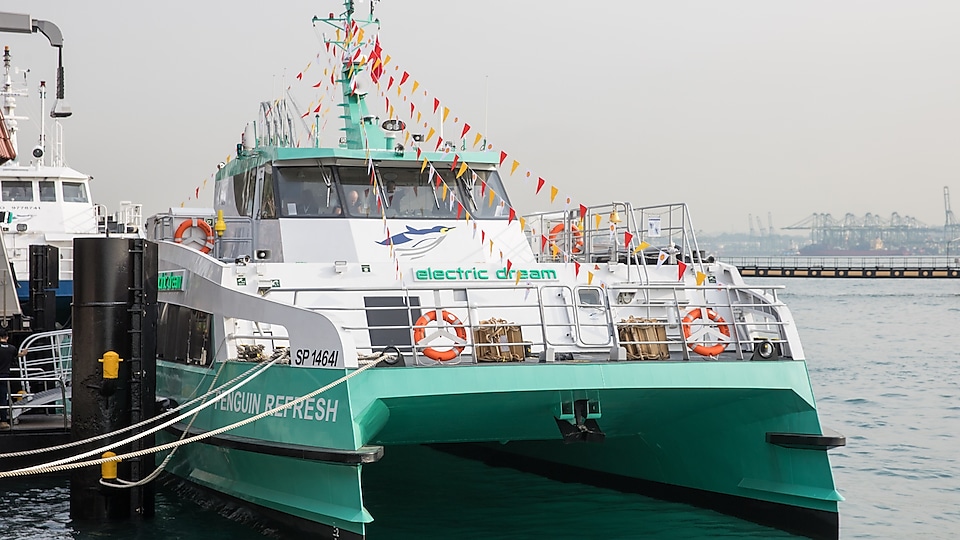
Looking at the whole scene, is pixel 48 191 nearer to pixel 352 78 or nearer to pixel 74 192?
pixel 74 192

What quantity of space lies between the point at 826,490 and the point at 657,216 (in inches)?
148

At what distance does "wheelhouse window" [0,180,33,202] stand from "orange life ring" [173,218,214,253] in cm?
1979

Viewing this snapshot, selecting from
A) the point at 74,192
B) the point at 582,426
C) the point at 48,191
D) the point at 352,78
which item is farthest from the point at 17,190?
the point at 582,426

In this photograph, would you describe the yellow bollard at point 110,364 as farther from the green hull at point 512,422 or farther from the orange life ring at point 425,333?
the orange life ring at point 425,333

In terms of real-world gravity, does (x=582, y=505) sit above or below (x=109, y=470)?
below

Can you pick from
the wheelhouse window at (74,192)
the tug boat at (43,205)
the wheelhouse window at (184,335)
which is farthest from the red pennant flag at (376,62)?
the wheelhouse window at (74,192)

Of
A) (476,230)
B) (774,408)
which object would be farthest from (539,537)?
(476,230)

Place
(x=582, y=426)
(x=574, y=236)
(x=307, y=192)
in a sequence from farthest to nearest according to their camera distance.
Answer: (x=574, y=236)
(x=307, y=192)
(x=582, y=426)

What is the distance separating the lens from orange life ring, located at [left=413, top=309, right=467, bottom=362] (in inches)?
393

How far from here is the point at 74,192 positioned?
104ft

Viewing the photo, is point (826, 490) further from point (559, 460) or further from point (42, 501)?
point (42, 501)

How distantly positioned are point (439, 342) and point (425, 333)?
0.80 m

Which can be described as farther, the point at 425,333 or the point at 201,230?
the point at 201,230

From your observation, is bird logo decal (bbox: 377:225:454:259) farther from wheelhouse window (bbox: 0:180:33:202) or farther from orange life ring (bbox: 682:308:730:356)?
wheelhouse window (bbox: 0:180:33:202)
